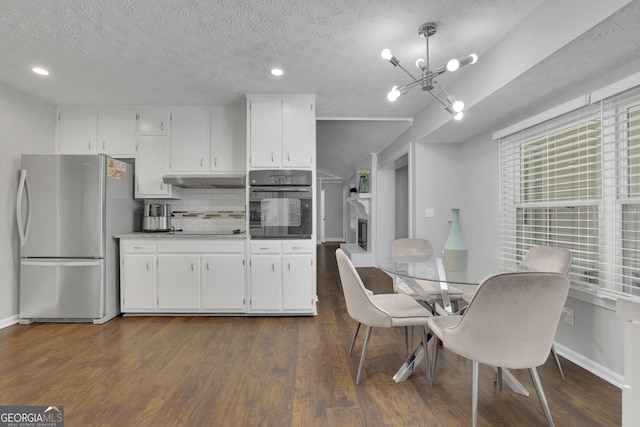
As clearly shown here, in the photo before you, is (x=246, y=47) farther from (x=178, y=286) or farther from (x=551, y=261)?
(x=551, y=261)

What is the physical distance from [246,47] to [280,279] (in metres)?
2.20

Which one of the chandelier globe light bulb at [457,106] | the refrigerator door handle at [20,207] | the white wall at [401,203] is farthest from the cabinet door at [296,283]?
the white wall at [401,203]

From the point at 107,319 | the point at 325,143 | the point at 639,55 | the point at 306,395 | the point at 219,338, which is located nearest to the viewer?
the point at 639,55

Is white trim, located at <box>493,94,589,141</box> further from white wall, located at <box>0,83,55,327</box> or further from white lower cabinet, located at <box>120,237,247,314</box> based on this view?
white wall, located at <box>0,83,55,327</box>

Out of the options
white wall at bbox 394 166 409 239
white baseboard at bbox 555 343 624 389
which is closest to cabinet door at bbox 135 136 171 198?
white baseboard at bbox 555 343 624 389

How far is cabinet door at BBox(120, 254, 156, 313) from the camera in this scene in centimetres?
347

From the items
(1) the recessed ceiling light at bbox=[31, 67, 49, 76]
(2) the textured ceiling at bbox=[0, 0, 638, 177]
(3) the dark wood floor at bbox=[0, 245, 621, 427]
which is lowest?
(3) the dark wood floor at bbox=[0, 245, 621, 427]

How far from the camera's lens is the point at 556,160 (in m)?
2.70

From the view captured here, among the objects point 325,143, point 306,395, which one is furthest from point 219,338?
point 325,143

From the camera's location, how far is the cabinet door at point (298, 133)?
352 centimetres

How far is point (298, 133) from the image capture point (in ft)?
11.6

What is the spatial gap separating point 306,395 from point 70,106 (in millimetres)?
4119

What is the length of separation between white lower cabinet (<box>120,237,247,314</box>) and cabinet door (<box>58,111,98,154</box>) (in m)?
1.33

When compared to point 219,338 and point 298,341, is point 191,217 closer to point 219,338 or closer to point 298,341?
point 219,338
